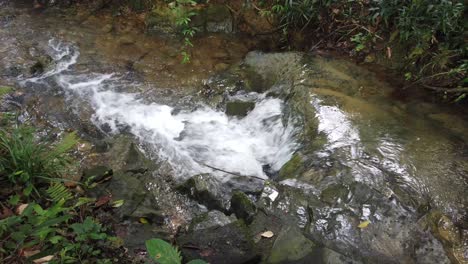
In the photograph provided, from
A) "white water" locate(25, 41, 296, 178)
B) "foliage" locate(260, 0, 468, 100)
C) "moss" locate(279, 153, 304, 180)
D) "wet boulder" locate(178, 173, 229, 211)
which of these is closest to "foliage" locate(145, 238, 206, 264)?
"wet boulder" locate(178, 173, 229, 211)

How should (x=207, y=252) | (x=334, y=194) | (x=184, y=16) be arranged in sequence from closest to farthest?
(x=207, y=252), (x=334, y=194), (x=184, y=16)

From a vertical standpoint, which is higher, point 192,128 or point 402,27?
point 402,27

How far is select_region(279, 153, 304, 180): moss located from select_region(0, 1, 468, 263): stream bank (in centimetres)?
2

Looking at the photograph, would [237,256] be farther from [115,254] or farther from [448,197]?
[448,197]

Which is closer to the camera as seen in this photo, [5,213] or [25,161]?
[5,213]

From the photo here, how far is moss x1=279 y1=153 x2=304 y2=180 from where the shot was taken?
412 cm

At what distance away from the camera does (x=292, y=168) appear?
4195 millimetres

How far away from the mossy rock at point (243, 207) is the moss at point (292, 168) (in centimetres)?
68

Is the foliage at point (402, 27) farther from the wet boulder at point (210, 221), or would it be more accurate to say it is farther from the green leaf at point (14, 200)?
the green leaf at point (14, 200)

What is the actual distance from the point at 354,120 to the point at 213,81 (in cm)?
240

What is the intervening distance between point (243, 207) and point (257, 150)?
1592mm

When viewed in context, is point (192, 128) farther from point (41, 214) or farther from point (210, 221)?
point (41, 214)

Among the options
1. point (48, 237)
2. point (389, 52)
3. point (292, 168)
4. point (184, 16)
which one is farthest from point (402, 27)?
point (48, 237)

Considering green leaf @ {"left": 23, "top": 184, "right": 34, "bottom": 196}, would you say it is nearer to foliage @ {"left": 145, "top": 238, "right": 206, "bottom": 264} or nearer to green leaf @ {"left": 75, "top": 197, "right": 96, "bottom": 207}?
green leaf @ {"left": 75, "top": 197, "right": 96, "bottom": 207}
